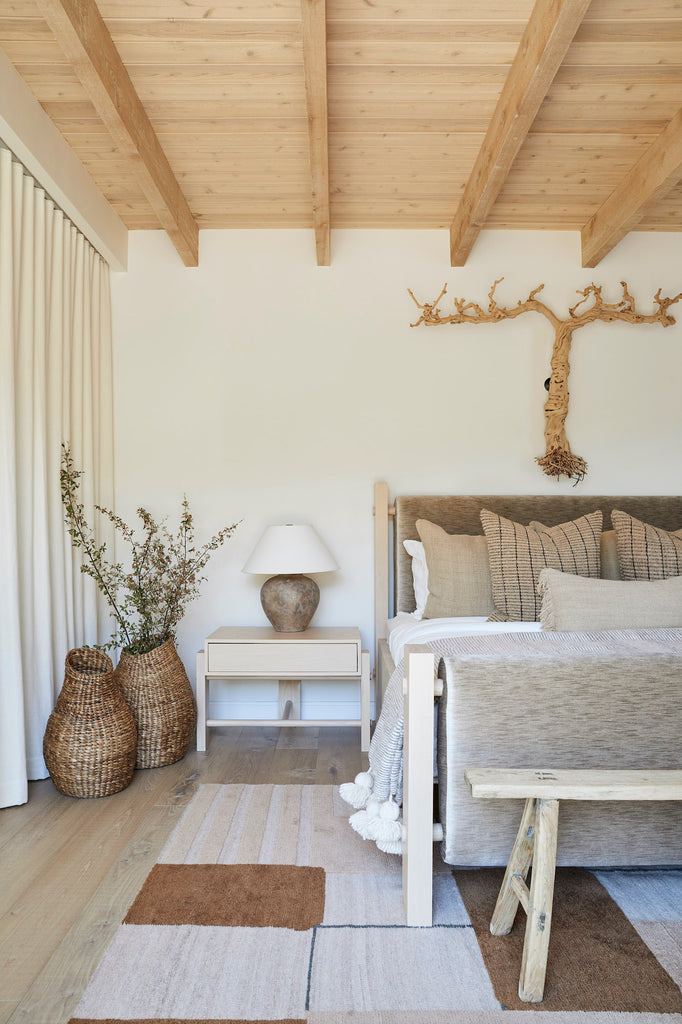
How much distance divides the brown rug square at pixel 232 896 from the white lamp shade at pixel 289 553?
141 centimetres

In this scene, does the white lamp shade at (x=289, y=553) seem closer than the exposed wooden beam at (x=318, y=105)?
No

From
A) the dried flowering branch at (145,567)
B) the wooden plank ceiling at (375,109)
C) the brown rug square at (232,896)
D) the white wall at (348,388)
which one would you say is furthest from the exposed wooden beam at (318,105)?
the brown rug square at (232,896)

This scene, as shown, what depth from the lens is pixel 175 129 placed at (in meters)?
2.96

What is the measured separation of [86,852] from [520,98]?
9.04ft

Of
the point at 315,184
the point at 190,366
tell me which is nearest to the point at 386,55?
the point at 315,184

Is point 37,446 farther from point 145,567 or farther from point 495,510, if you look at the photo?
point 495,510

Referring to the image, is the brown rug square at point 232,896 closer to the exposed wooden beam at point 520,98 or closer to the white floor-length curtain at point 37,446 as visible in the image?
the white floor-length curtain at point 37,446

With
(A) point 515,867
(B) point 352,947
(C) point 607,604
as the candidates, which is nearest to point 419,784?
(A) point 515,867

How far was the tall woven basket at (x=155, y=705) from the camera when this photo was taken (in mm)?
3086

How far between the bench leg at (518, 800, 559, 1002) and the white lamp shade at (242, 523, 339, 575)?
1873 mm

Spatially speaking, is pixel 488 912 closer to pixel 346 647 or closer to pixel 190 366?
pixel 346 647

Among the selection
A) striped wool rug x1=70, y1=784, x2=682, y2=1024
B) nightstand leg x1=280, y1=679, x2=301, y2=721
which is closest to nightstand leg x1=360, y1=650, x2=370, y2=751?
nightstand leg x1=280, y1=679, x2=301, y2=721

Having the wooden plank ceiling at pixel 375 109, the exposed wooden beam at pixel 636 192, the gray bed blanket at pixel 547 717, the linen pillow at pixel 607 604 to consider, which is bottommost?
the gray bed blanket at pixel 547 717

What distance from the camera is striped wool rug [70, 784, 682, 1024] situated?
1.53 metres
